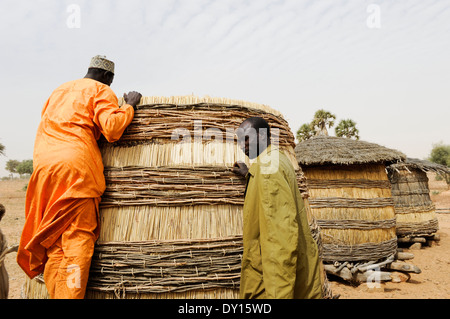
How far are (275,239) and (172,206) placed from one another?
0.81m

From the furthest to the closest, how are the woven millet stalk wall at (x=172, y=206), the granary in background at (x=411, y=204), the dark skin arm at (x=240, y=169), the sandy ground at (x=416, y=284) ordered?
the granary in background at (x=411, y=204) → the sandy ground at (x=416, y=284) → the dark skin arm at (x=240, y=169) → the woven millet stalk wall at (x=172, y=206)

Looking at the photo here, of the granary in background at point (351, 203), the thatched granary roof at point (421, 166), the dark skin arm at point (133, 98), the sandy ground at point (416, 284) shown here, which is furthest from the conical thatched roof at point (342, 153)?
the dark skin arm at point (133, 98)

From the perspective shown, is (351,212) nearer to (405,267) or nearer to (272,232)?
(405,267)

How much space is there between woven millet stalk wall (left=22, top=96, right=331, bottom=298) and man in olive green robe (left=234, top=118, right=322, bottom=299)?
20 centimetres

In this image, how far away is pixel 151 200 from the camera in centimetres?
211

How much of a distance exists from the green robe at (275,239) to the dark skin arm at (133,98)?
3.56 ft

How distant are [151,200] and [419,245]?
42.8 feet

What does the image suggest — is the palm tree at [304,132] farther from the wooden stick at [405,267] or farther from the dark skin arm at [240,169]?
the dark skin arm at [240,169]

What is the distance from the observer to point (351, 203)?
8.48 m

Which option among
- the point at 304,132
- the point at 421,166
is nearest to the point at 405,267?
the point at 421,166

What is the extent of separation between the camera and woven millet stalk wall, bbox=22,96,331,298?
2.00 metres

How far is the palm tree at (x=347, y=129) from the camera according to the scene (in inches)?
797

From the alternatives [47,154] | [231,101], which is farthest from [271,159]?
[47,154]
